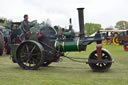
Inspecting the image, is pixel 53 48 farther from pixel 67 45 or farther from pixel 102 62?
pixel 102 62

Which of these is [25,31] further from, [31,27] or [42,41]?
[42,41]

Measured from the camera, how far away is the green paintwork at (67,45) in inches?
218

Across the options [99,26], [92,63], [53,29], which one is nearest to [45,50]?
[53,29]

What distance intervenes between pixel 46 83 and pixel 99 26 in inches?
2856

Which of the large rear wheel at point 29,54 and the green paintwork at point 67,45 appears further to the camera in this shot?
the large rear wheel at point 29,54

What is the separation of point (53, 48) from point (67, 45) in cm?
43

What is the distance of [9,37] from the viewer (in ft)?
34.0

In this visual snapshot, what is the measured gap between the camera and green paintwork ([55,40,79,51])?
5537mm

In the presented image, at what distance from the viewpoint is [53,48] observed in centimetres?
578

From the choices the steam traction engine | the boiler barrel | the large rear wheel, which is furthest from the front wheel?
the large rear wheel

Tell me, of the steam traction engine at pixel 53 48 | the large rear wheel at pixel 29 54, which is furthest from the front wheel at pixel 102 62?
the large rear wheel at pixel 29 54

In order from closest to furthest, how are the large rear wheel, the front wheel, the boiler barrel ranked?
the front wheel < the boiler barrel < the large rear wheel

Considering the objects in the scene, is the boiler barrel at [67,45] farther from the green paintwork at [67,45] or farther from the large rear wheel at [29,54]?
the large rear wheel at [29,54]

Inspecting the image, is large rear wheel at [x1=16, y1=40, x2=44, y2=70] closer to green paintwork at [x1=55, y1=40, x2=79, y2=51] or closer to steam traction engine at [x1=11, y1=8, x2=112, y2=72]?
steam traction engine at [x1=11, y1=8, x2=112, y2=72]
